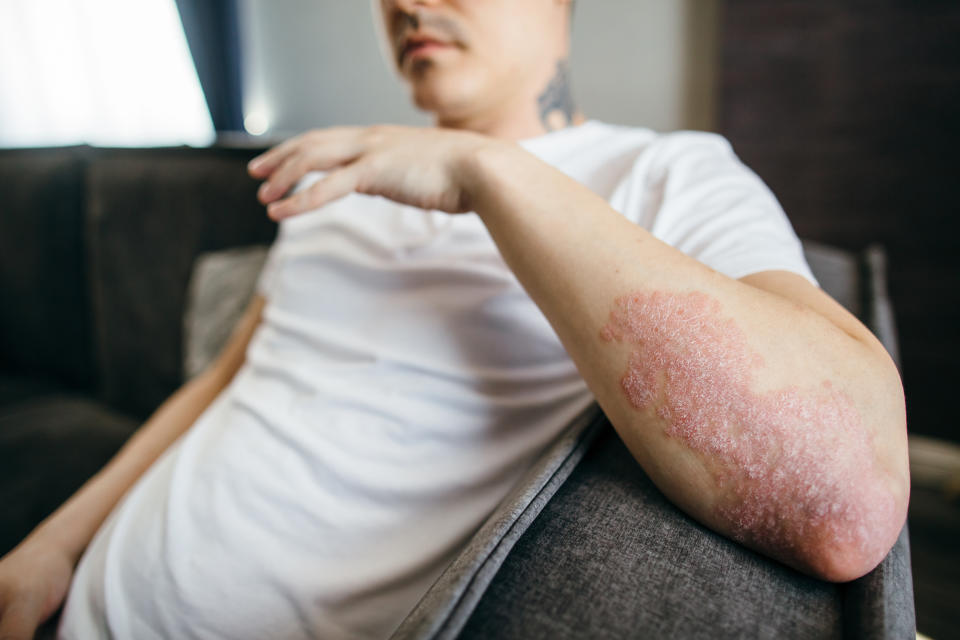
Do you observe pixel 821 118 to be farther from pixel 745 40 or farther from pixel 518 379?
pixel 518 379

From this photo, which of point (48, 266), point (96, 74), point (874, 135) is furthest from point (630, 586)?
point (96, 74)

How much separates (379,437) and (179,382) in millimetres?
1080

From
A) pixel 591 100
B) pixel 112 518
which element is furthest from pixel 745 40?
pixel 112 518

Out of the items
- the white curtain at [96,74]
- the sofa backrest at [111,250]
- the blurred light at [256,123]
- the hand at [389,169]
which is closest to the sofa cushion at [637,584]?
the hand at [389,169]

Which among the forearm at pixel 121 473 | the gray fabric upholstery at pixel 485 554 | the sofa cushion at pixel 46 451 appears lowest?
the sofa cushion at pixel 46 451

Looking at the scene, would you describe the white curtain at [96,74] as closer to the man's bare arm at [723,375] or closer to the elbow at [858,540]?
the man's bare arm at [723,375]

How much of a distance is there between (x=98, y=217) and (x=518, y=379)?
1.58 m

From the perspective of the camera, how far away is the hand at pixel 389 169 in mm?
533

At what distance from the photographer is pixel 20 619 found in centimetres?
59

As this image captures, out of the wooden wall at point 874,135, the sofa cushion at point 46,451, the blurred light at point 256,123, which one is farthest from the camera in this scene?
the blurred light at point 256,123

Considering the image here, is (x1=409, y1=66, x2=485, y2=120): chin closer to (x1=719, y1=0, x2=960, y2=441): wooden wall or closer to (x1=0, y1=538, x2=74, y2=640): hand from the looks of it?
(x1=0, y1=538, x2=74, y2=640): hand

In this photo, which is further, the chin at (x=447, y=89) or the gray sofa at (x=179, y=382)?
the chin at (x=447, y=89)

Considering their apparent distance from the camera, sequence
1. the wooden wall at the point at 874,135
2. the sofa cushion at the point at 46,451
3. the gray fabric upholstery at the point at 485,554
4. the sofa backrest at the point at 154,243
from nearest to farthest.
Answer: the gray fabric upholstery at the point at 485,554
the sofa cushion at the point at 46,451
the sofa backrest at the point at 154,243
the wooden wall at the point at 874,135

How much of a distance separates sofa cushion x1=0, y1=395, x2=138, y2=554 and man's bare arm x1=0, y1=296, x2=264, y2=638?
12.6 inches
